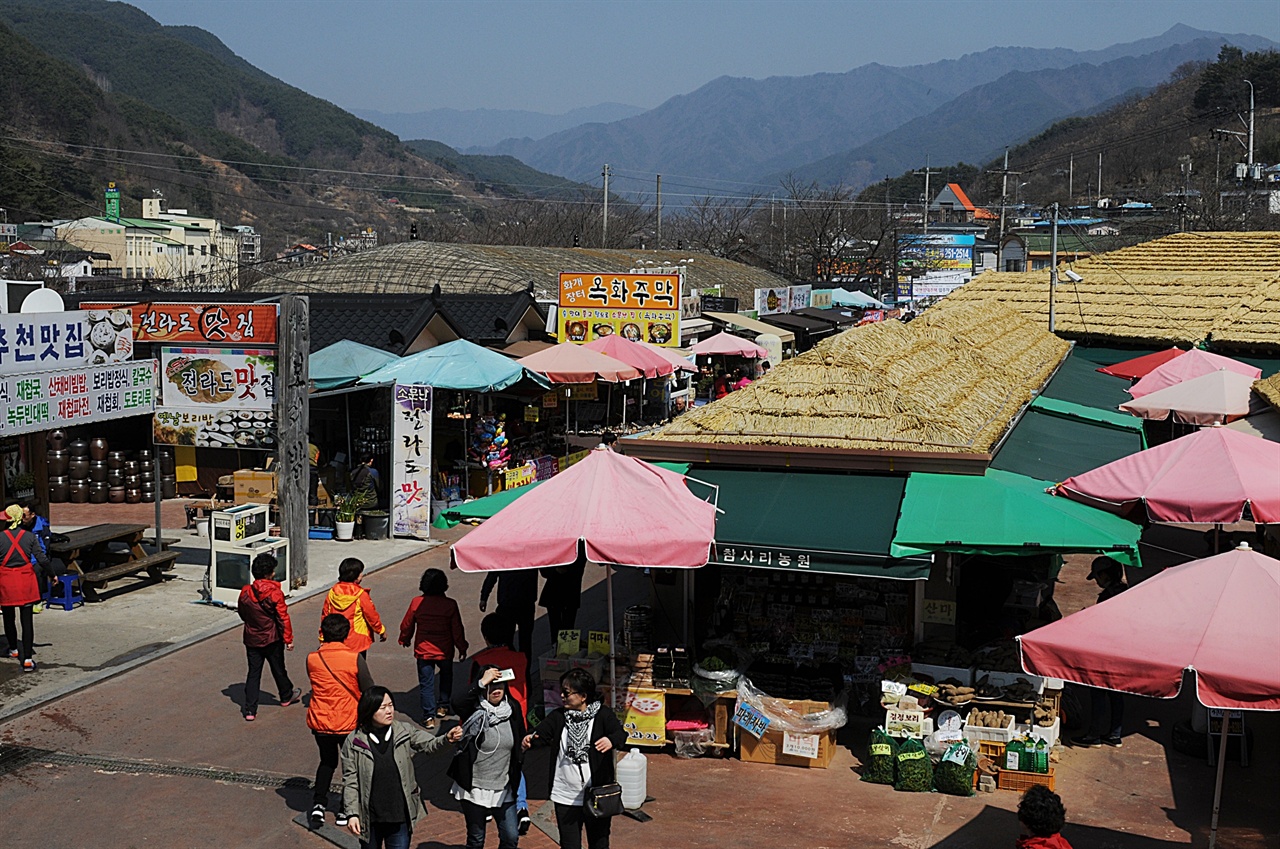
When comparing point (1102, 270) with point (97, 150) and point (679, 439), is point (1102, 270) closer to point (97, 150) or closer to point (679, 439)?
point (679, 439)

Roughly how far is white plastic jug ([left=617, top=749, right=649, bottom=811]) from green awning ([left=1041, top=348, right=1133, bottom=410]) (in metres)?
10.9

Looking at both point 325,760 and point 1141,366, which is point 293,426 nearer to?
point 325,760

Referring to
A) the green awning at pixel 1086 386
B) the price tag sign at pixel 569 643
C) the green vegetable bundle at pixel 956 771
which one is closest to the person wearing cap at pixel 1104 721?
the green vegetable bundle at pixel 956 771

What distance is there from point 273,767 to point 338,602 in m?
1.36

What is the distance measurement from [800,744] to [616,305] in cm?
1591

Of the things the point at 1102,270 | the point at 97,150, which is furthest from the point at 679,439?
the point at 97,150

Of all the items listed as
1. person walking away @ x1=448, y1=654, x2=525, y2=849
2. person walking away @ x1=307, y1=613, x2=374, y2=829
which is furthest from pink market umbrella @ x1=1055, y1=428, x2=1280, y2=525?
person walking away @ x1=307, y1=613, x2=374, y2=829

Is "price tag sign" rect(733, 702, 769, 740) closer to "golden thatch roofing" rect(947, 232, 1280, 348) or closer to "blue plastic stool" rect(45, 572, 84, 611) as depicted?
"blue plastic stool" rect(45, 572, 84, 611)

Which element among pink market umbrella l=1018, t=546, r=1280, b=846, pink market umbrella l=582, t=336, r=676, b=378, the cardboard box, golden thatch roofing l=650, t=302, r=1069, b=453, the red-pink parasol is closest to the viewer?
pink market umbrella l=1018, t=546, r=1280, b=846

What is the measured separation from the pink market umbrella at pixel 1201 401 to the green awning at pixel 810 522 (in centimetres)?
773

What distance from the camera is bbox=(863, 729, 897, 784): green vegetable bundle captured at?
29.9ft

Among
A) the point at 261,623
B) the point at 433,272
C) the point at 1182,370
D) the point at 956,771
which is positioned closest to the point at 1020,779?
the point at 956,771

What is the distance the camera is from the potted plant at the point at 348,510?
18.2 meters

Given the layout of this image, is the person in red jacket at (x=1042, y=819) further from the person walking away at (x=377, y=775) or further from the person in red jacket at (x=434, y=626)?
the person in red jacket at (x=434, y=626)
